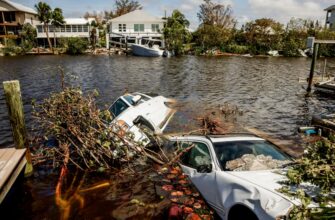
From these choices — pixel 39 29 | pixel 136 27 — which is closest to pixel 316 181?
pixel 136 27

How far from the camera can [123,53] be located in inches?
2415

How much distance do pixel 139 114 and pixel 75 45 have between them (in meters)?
52.5

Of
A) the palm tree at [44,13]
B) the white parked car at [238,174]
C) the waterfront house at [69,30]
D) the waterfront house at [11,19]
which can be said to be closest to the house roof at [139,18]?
the waterfront house at [69,30]

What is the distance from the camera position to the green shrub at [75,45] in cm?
5947

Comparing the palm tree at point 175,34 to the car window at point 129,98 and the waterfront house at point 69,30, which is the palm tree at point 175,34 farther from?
the car window at point 129,98

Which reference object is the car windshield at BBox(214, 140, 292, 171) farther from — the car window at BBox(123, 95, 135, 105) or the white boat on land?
the white boat on land

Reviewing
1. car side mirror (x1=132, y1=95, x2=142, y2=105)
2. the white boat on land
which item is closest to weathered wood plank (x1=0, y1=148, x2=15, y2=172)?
car side mirror (x1=132, y1=95, x2=142, y2=105)

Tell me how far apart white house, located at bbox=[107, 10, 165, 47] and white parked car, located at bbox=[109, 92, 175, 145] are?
53.7 meters

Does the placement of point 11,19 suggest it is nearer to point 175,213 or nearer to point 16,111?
point 16,111

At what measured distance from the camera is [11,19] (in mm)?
68438

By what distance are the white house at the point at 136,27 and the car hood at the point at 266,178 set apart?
202 feet

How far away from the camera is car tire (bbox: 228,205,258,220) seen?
191 inches

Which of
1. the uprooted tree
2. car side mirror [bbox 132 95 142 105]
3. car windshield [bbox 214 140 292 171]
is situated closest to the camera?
car windshield [bbox 214 140 292 171]

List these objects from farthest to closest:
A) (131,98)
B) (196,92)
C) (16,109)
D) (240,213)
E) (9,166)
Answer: (196,92)
(131,98)
(16,109)
(9,166)
(240,213)
